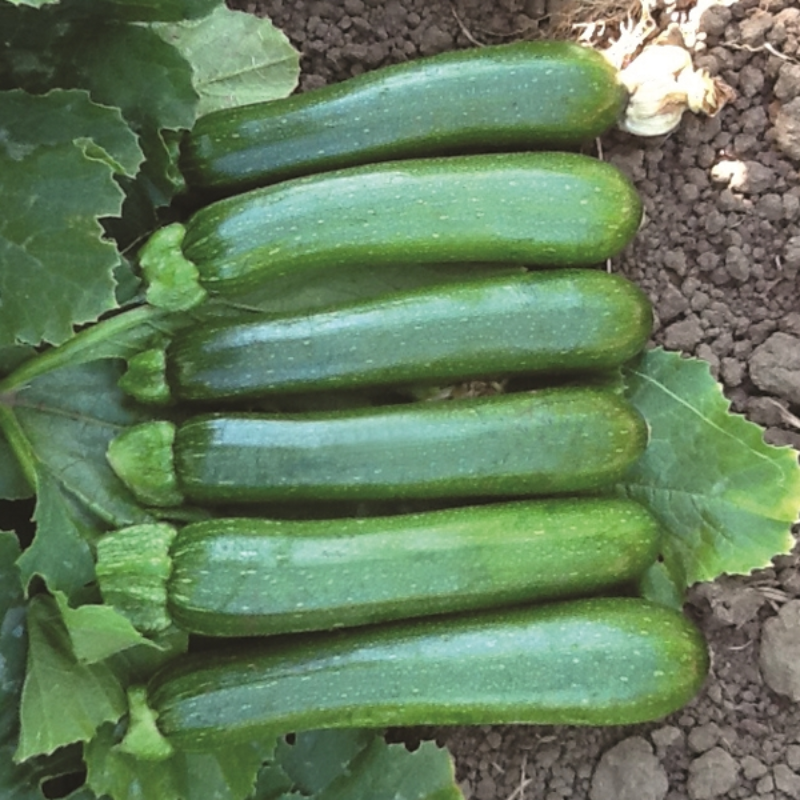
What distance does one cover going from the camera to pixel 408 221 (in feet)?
7.12

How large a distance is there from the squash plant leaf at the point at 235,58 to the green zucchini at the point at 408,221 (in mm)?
313

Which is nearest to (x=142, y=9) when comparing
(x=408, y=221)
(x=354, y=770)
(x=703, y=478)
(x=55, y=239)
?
(x=55, y=239)

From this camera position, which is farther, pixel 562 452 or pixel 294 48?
pixel 294 48

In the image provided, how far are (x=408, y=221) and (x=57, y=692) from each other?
1010 mm

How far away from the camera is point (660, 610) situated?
7.07 feet

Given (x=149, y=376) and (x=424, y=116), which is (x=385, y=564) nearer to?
(x=149, y=376)

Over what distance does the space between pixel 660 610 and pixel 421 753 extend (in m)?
0.52

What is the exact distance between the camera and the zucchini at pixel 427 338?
7.09 ft

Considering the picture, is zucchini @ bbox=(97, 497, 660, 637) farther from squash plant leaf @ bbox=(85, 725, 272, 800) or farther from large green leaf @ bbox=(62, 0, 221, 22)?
large green leaf @ bbox=(62, 0, 221, 22)

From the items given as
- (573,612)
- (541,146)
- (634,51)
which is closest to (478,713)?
(573,612)

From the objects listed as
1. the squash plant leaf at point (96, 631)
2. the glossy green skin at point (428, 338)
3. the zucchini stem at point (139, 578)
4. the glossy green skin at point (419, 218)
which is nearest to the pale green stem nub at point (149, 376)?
the glossy green skin at point (428, 338)

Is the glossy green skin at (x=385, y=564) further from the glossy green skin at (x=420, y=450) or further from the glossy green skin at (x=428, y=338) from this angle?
the glossy green skin at (x=428, y=338)

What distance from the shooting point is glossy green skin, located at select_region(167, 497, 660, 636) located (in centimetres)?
206

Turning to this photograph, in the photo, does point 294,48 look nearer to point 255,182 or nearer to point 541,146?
point 255,182
